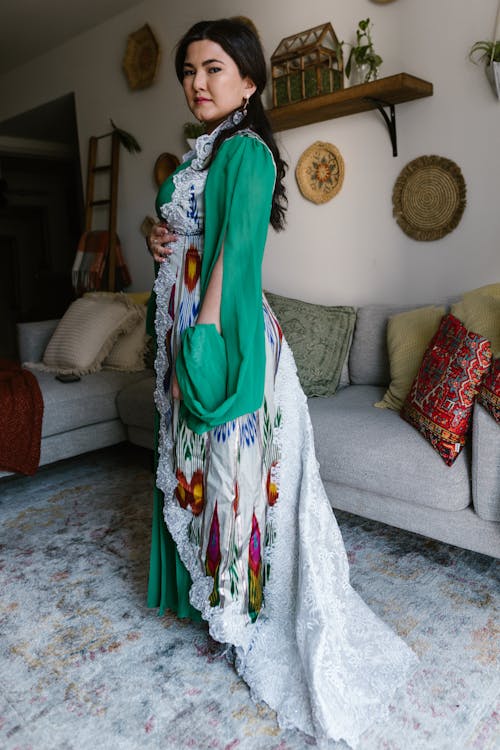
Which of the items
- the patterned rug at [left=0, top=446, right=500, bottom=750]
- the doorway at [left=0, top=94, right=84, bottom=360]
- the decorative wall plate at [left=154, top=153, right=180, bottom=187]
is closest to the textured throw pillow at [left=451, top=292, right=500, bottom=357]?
the patterned rug at [left=0, top=446, right=500, bottom=750]

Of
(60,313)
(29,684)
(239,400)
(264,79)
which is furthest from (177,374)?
(60,313)

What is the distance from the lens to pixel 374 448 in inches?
82.6

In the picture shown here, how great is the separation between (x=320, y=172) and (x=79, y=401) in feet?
5.35

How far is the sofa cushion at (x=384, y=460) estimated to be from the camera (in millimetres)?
1908

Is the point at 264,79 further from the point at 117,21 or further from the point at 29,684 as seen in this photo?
the point at 117,21

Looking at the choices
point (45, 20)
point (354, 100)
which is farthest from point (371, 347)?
→ point (45, 20)

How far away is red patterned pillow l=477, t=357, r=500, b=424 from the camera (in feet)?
5.81

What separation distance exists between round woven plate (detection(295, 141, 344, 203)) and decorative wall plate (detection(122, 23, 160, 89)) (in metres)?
1.44

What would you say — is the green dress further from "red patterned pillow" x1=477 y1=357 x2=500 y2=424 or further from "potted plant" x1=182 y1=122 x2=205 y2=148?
"potted plant" x1=182 y1=122 x2=205 y2=148

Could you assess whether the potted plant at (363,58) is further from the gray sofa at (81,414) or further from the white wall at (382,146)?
the gray sofa at (81,414)

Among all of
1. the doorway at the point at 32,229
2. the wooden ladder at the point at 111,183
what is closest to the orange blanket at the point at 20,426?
the wooden ladder at the point at 111,183

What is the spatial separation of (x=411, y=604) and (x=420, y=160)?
6.11ft

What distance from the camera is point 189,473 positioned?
1.57m

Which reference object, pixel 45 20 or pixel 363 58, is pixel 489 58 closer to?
pixel 363 58
